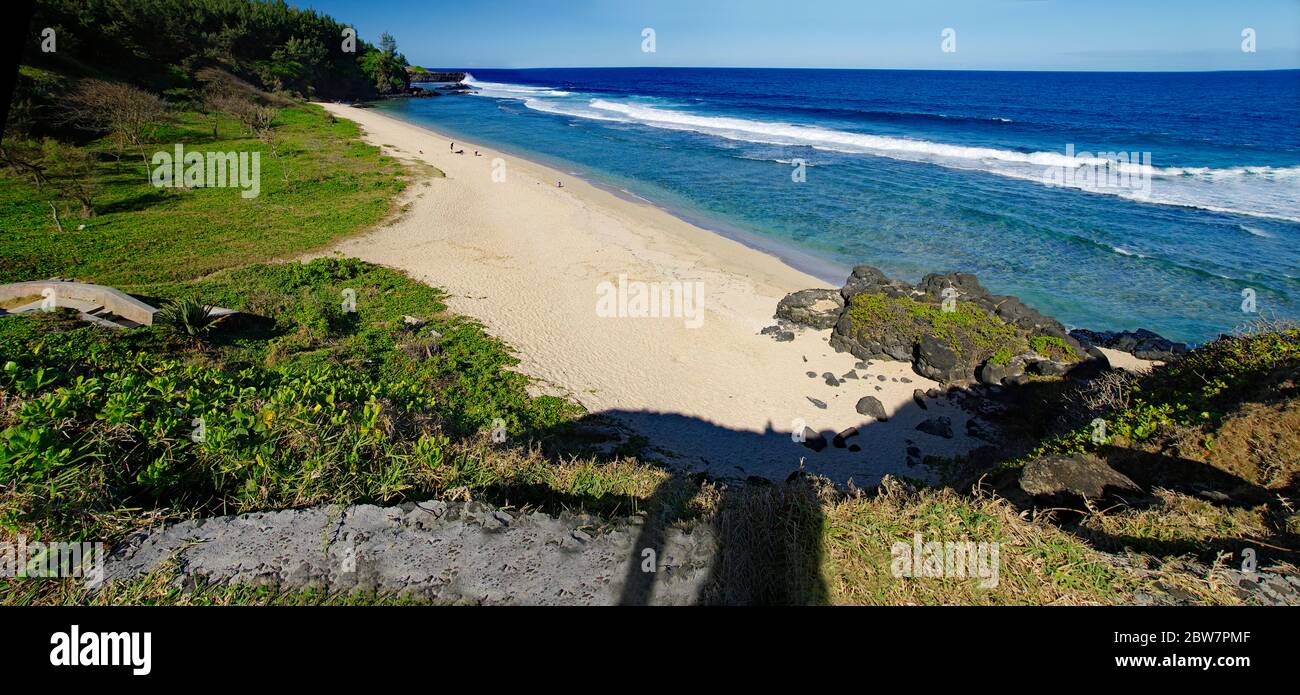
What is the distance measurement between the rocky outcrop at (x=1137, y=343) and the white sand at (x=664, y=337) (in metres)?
6.47

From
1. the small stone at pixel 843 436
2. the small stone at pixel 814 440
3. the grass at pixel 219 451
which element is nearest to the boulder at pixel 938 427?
the small stone at pixel 843 436

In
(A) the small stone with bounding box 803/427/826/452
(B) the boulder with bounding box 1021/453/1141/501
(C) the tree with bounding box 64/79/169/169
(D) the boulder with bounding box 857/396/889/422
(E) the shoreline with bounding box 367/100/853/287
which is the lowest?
(A) the small stone with bounding box 803/427/826/452

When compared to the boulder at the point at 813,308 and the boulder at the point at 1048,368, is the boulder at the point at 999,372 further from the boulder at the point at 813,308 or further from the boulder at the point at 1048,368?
the boulder at the point at 813,308

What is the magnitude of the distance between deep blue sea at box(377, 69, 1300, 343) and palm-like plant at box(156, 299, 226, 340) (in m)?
18.8

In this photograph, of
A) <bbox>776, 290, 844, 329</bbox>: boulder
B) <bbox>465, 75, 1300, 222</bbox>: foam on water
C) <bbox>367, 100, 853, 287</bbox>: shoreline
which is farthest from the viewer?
<bbox>465, 75, 1300, 222</bbox>: foam on water

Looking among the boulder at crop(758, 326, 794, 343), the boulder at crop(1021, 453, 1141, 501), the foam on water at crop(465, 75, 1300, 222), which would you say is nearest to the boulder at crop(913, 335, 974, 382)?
the boulder at crop(758, 326, 794, 343)

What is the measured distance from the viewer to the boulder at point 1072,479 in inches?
247

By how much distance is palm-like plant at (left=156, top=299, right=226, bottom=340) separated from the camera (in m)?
10.8

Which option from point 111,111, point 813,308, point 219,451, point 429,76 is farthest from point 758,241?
point 429,76

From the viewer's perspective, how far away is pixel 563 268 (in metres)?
19.9

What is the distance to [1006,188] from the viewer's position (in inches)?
1312

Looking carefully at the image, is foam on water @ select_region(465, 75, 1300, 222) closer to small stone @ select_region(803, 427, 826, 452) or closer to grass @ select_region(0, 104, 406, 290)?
grass @ select_region(0, 104, 406, 290)

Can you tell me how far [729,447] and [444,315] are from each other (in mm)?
8430
